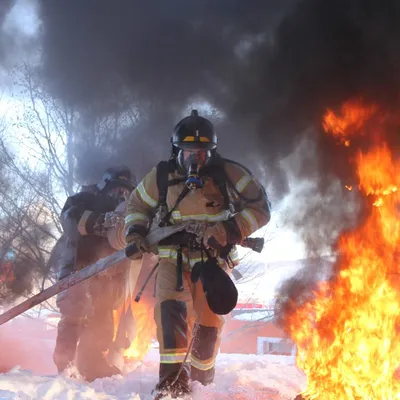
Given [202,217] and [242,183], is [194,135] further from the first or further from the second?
[202,217]

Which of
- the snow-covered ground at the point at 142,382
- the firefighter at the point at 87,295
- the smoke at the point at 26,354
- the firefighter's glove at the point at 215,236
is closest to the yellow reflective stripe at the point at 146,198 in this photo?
the firefighter's glove at the point at 215,236

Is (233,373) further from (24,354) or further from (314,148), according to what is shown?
(24,354)

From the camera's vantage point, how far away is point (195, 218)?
413 centimetres

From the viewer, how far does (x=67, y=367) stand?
5.48 meters

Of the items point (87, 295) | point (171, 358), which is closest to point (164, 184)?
point (171, 358)

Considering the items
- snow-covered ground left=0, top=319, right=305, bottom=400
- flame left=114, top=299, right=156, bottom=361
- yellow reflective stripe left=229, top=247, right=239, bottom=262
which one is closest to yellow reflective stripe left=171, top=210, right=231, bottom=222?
yellow reflective stripe left=229, top=247, right=239, bottom=262

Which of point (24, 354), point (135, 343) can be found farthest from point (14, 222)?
point (135, 343)

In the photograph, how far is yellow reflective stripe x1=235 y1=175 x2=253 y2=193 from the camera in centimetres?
423

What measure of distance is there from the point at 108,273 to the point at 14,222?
5.81 m

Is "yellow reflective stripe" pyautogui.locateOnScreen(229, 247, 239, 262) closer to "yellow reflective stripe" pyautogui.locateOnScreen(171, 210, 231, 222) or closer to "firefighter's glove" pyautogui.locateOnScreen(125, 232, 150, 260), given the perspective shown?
"yellow reflective stripe" pyautogui.locateOnScreen(171, 210, 231, 222)

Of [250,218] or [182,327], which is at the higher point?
[250,218]

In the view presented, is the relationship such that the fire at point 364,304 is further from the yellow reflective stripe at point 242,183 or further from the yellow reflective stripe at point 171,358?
the yellow reflective stripe at point 242,183

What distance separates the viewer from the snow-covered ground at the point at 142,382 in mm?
3533

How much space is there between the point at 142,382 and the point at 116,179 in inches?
92.8
